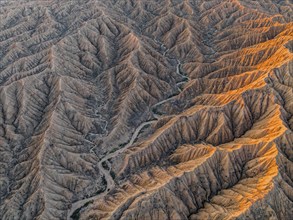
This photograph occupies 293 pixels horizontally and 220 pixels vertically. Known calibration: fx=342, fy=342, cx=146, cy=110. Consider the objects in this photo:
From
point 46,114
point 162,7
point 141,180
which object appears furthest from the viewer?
point 162,7

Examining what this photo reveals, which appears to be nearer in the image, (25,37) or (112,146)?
(112,146)

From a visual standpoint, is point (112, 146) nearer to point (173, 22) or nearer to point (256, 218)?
point (256, 218)

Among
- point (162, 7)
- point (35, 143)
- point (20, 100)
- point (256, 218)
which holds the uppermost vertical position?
point (162, 7)

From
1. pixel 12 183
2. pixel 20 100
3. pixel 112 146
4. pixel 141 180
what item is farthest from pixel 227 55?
pixel 12 183

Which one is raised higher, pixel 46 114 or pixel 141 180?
pixel 46 114

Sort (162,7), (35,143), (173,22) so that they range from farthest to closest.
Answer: (162,7) → (173,22) → (35,143)

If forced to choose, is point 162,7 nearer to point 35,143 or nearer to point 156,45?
point 156,45
